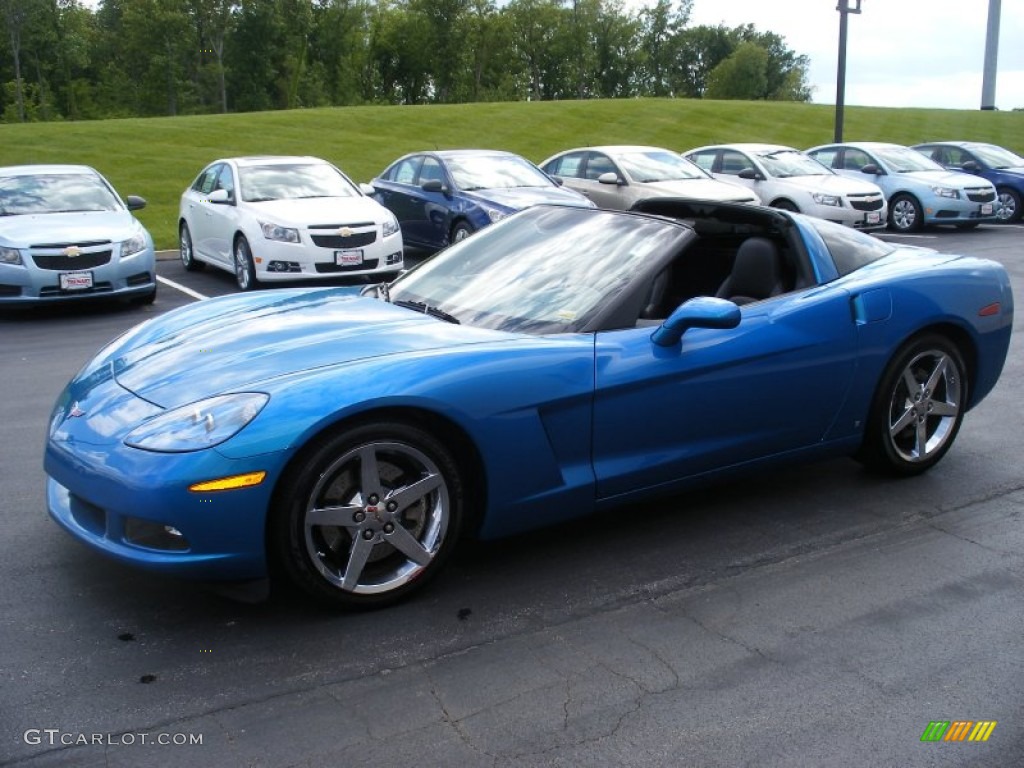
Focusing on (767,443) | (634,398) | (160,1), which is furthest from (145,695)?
(160,1)

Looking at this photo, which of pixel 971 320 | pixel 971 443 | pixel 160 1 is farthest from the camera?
pixel 160 1

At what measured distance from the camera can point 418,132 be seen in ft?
115

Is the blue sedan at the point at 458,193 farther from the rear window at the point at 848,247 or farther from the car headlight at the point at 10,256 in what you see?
the rear window at the point at 848,247

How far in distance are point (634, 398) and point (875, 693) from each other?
1.36 metres

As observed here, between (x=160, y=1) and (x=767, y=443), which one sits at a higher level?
(x=160, y=1)

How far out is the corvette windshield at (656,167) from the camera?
15.5m

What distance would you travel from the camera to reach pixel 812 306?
454 cm

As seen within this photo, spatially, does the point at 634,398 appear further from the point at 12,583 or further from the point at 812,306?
the point at 12,583

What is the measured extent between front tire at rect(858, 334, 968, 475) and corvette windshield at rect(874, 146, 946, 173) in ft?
48.7

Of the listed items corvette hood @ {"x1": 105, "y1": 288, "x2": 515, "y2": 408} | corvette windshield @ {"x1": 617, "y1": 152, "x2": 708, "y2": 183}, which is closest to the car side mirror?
corvette hood @ {"x1": 105, "y1": 288, "x2": 515, "y2": 408}

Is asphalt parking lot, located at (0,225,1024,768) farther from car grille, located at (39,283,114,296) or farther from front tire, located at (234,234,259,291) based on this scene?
front tire, located at (234,234,259,291)

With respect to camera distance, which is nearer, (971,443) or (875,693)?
(875,693)

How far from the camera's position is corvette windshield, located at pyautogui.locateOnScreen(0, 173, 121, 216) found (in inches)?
432
